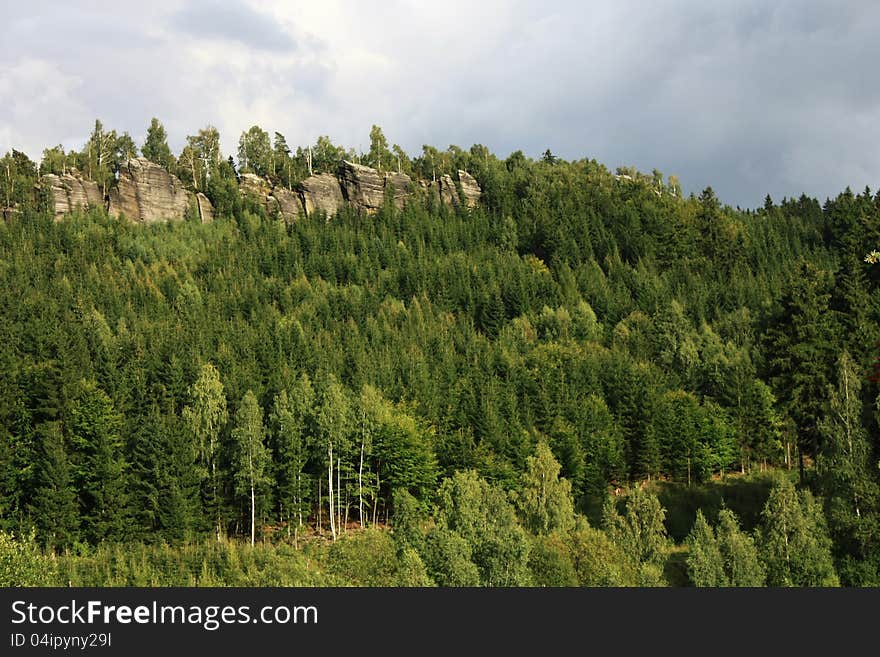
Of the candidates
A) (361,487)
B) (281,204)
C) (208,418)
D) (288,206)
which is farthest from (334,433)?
(281,204)

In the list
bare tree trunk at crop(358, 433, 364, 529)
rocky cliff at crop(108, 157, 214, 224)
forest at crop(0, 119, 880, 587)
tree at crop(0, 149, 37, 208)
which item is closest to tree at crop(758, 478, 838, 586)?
forest at crop(0, 119, 880, 587)

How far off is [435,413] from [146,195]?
117 m

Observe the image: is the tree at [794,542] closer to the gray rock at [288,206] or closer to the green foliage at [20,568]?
the green foliage at [20,568]

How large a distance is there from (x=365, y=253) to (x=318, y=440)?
89.4 m

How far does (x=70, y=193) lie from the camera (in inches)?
7185

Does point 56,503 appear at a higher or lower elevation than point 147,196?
lower

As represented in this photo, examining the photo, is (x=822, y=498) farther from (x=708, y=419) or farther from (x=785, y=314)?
(x=708, y=419)

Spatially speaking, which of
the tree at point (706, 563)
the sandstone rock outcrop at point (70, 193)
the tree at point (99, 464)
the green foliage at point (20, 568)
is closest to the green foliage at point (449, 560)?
the tree at point (706, 563)

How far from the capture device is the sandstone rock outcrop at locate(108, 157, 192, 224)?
597 feet

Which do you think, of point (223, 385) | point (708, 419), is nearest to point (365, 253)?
point (223, 385)

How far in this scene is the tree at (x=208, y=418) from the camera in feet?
257

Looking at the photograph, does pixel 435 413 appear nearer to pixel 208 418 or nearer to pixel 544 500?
pixel 208 418

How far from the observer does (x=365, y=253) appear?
166 metres

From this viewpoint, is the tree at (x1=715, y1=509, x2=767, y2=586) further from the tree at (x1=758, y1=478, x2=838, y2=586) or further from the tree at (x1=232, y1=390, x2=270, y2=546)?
the tree at (x1=232, y1=390, x2=270, y2=546)
